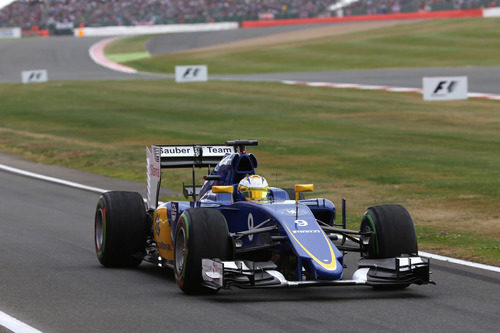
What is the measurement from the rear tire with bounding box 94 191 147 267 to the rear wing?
0.58m

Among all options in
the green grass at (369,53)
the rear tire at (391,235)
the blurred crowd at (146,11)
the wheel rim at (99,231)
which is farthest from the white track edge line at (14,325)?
the blurred crowd at (146,11)

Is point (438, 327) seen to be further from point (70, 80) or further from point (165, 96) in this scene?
point (70, 80)

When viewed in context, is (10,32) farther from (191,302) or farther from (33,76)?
(191,302)

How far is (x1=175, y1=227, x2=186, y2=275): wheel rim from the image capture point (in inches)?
406

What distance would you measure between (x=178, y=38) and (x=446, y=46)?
2539 cm

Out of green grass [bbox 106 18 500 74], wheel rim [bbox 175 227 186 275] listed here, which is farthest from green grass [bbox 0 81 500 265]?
green grass [bbox 106 18 500 74]

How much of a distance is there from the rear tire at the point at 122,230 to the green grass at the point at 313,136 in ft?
12.6

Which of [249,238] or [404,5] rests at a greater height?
[404,5]

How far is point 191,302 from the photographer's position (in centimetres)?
958

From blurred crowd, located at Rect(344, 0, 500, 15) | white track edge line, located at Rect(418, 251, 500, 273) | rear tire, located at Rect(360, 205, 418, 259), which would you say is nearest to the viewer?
rear tire, located at Rect(360, 205, 418, 259)

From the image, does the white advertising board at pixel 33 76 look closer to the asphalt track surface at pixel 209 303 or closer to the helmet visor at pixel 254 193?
the asphalt track surface at pixel 209 303

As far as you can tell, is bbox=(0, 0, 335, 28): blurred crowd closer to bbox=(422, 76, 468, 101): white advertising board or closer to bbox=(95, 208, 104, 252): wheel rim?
bbox=(422, 76, 468, 101): white advertising board

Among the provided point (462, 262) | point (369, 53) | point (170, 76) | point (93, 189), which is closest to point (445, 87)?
point (93, 189)

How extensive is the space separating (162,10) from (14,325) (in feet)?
298
